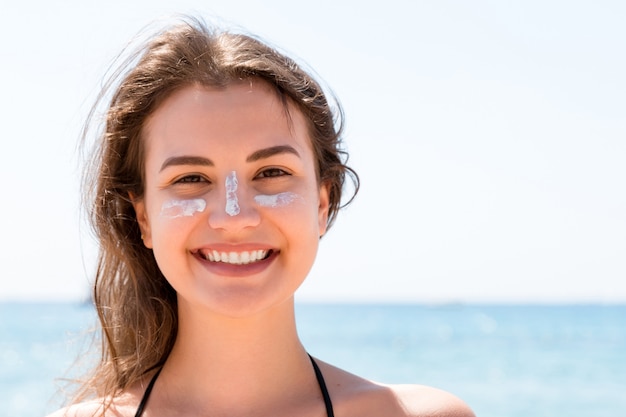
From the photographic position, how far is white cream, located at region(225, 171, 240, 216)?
2.98 metres

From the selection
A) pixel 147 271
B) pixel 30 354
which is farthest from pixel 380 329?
pixel 147 271

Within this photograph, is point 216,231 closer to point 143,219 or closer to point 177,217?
point 177,217

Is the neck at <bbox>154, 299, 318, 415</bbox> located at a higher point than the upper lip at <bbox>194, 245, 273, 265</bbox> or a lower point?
lower

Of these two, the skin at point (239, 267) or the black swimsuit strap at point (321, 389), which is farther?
the black swimsuit strap at point (321, 389)

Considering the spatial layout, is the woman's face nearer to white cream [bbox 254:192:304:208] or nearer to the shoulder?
white cream [bbox 254:192:304:208]

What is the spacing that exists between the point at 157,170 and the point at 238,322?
637 millimetres

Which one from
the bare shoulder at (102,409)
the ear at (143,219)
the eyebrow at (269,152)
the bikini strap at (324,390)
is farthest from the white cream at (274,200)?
the bare shoulder at (102,409)

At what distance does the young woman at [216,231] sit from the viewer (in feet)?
9.98

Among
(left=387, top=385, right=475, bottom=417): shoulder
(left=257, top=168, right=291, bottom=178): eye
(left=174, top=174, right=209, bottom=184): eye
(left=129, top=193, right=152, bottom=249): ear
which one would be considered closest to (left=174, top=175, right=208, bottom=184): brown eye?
(left=174, top=174, right=209, bottom=184): eye

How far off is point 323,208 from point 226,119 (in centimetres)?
62

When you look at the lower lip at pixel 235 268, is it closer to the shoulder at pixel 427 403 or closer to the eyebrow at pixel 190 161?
the eyebrow at pixel 190 161

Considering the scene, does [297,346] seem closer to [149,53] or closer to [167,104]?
[167,104]

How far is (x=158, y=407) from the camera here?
329 centimetres

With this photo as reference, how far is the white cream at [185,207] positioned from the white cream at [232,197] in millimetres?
103
